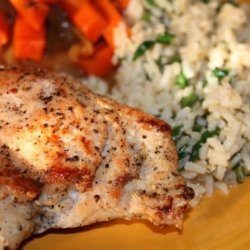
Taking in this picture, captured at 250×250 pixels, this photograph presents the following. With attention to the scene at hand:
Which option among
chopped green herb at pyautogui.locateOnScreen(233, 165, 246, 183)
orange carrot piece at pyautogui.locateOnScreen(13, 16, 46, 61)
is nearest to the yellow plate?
chopped green herb at pyautogui.locateOnScreen(233, 165, 246, 183)

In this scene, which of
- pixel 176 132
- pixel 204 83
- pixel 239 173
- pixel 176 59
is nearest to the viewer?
pixel 239 173

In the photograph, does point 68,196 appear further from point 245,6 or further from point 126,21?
point 245,6

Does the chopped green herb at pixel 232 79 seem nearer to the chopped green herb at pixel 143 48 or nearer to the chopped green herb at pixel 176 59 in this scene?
the chopped green herb at pixel 176 59

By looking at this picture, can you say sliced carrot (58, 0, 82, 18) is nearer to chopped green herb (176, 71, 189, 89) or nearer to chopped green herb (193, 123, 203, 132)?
chopped green herb (176, 71, 189, 89)

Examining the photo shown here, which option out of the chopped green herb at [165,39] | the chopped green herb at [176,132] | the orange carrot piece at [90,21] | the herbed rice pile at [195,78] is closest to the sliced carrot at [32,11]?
the orange carrot piece at [90,21]

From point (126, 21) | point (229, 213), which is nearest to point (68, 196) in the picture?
point (229, 213)

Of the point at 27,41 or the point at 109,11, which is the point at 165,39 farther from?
the point at 27,41

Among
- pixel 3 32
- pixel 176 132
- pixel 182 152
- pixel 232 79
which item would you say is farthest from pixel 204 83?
pixel 3 32
